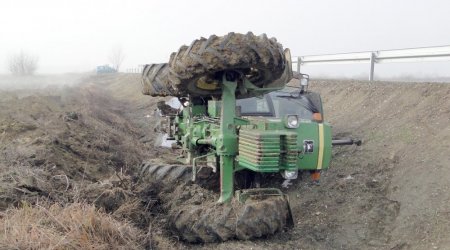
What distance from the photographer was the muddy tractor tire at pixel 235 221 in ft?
17.8

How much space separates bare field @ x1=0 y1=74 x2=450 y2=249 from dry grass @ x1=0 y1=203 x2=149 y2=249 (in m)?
0.01

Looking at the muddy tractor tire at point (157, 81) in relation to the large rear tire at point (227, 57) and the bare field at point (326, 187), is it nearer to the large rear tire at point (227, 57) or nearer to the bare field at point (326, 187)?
the bare field at point (326, 187)

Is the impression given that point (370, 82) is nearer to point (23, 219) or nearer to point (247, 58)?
point (247, 58)

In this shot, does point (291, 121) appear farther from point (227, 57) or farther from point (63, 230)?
point (63, 230)

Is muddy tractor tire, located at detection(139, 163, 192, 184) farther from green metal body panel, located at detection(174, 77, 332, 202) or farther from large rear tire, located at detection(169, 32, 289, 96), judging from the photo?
large rear tire, located at detection(169, 32, 289, 96)

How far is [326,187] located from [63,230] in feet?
13.9

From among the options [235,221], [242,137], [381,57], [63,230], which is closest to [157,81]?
[242,137]

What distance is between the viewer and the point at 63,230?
4.79 metres

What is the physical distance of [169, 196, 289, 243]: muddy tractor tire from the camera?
17.8 feet

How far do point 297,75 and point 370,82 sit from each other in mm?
5183

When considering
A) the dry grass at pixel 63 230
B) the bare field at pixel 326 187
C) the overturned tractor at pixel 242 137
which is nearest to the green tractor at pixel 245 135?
the overturned tractor at pixel 242 137

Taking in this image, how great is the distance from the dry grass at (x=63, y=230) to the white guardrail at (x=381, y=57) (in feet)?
26.7

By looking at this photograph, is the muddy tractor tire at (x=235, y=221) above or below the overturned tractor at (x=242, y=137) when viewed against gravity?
below

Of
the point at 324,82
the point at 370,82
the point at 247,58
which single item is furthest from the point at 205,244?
the point at 324,82
